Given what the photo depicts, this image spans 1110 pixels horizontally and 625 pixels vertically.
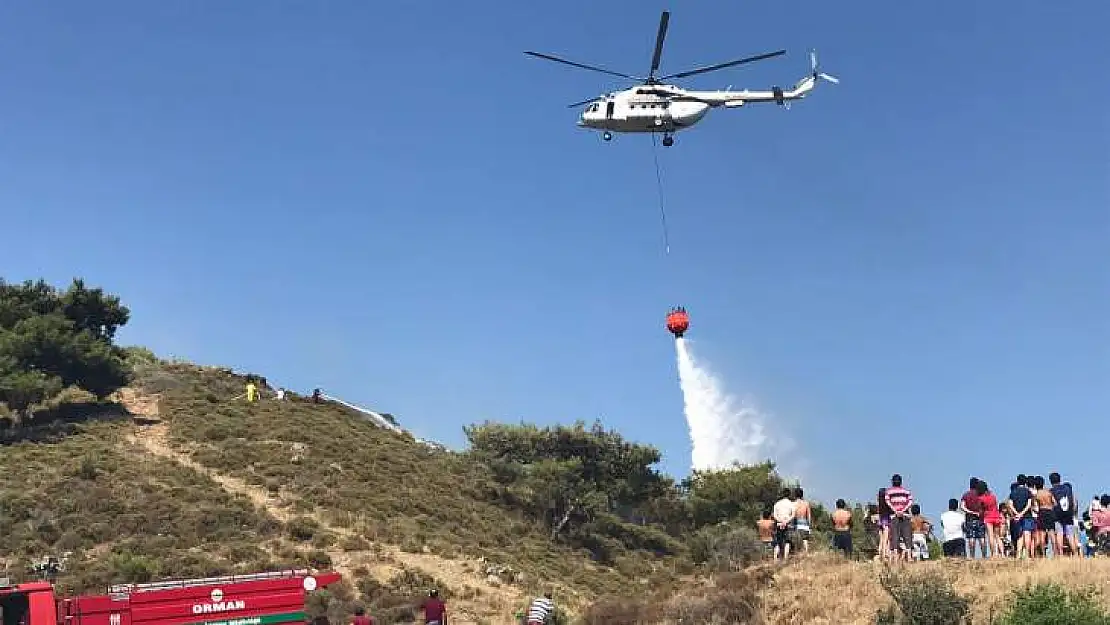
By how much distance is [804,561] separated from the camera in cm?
2144

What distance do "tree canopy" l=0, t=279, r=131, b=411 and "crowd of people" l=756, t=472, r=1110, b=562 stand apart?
44920 mm

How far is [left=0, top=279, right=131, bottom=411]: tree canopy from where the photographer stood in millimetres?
52656

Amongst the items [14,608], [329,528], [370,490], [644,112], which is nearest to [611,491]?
[370,490]

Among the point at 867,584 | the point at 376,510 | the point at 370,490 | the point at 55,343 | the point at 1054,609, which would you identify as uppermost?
the point at 55,343

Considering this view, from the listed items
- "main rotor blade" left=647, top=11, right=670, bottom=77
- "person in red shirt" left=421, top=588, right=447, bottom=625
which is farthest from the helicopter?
"person in red shirt" left=421, top=588, right=447, bottom=625

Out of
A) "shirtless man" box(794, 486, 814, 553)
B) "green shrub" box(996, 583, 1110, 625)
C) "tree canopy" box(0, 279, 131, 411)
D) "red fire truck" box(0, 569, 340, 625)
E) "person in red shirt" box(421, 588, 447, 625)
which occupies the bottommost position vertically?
"green shrub" box(996, 583, 1110, 625)

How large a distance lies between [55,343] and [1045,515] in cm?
5307

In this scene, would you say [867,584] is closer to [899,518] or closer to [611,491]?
[899,518]

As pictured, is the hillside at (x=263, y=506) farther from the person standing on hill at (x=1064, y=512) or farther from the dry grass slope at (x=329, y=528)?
the person standing on hill at (x=1064, y=512)

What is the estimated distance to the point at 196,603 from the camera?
62.1 feet

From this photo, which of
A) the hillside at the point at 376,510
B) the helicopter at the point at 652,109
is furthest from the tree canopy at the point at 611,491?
the helicopter at the point at 652,109

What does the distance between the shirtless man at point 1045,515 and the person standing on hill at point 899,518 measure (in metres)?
2.42

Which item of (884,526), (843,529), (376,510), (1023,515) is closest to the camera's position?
(1023,515)

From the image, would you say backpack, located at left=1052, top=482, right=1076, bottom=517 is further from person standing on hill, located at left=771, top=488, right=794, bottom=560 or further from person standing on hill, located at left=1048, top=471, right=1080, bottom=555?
person standing on hill, located at left=771, top=488, right=794, bottom=560
